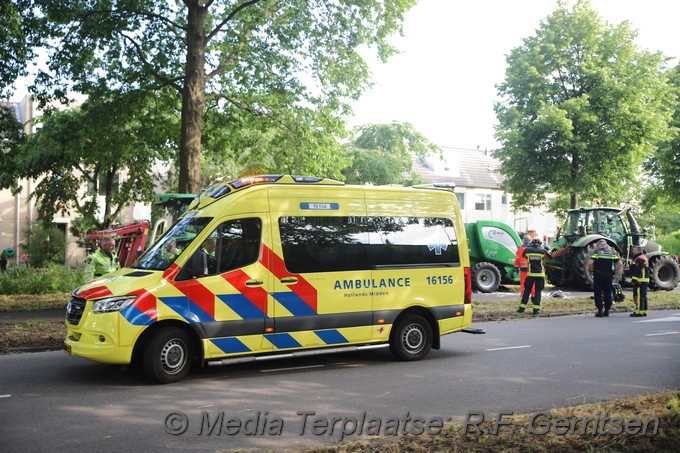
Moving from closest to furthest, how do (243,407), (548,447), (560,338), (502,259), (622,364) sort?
1. (548,447)
2. (243,407)
3. (622,364)
4. (560,338)
5. (502,259)

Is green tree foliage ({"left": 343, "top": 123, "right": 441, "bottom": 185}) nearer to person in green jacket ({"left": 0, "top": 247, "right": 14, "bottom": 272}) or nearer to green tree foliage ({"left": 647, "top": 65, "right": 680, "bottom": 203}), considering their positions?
green tree foliage ({"left": 647, "top": 65, "right": 680, "bottom": 203})

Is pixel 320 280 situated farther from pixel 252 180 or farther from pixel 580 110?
pixel 580 110

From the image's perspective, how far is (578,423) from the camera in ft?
20.2

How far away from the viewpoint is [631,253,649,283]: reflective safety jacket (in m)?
16.5

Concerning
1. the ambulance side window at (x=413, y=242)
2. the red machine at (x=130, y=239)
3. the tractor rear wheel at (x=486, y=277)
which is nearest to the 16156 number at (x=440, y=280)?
the ambulance side window at (x=413, y=242)

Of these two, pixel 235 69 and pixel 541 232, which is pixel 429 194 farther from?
pixel 541 232

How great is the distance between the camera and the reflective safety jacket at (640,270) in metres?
16.5

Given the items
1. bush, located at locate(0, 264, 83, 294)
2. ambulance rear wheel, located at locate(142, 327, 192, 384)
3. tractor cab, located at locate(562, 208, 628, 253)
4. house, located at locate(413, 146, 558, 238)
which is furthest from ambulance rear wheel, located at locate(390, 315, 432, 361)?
house, located at locate(413, 146, 558, 238)

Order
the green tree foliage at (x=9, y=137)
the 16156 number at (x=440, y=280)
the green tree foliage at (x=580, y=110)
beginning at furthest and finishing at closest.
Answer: the green tree foliage at (x=580, y=110), the green tree foliage at (x=9, y=137), the 16156 number at (x=440, y=280)

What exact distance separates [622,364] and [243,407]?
566 centimetres

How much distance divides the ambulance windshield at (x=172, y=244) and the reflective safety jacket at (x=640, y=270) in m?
11.6

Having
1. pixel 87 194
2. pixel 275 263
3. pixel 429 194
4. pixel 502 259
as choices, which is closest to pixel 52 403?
pixel 275 263

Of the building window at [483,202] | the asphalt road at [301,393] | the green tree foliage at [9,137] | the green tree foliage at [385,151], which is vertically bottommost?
the asphalt road at [301,393]

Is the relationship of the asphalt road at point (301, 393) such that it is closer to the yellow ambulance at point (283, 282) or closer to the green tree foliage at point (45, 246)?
the yellow ambulance at point (283, 282)
